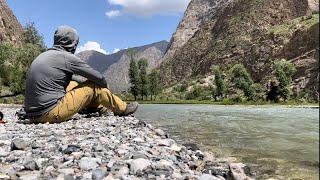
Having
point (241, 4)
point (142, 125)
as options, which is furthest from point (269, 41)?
point (142, 125)

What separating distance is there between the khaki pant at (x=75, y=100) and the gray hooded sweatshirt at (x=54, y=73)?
15 centimetres

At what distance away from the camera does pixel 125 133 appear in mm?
8453

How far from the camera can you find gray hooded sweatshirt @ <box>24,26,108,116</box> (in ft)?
31.2

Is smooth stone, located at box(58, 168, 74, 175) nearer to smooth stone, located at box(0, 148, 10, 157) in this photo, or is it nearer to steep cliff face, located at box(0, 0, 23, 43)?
smooth stone, located at box(0, 148, 10, 157)

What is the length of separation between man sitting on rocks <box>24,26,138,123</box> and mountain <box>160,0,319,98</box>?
6878cm

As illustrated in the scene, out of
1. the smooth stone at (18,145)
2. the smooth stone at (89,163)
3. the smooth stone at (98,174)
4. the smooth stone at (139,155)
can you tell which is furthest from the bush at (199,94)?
the smooth stone at (98,174)

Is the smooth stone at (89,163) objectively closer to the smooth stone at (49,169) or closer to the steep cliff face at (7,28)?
the smooth stone at (49,169)

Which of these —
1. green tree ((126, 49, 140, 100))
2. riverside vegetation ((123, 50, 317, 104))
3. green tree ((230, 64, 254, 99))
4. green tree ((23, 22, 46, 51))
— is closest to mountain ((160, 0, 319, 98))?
riverside vegetation ((123, 50, 317, 104))

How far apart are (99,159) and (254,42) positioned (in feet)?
416

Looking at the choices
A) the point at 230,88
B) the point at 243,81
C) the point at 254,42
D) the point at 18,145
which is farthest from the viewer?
the point at 254,42

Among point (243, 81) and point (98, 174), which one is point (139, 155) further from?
point (243, 81)

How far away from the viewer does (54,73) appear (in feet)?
31.5

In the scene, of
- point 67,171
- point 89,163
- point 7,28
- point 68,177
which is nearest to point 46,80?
point 89,163

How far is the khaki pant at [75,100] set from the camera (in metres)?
9.73
